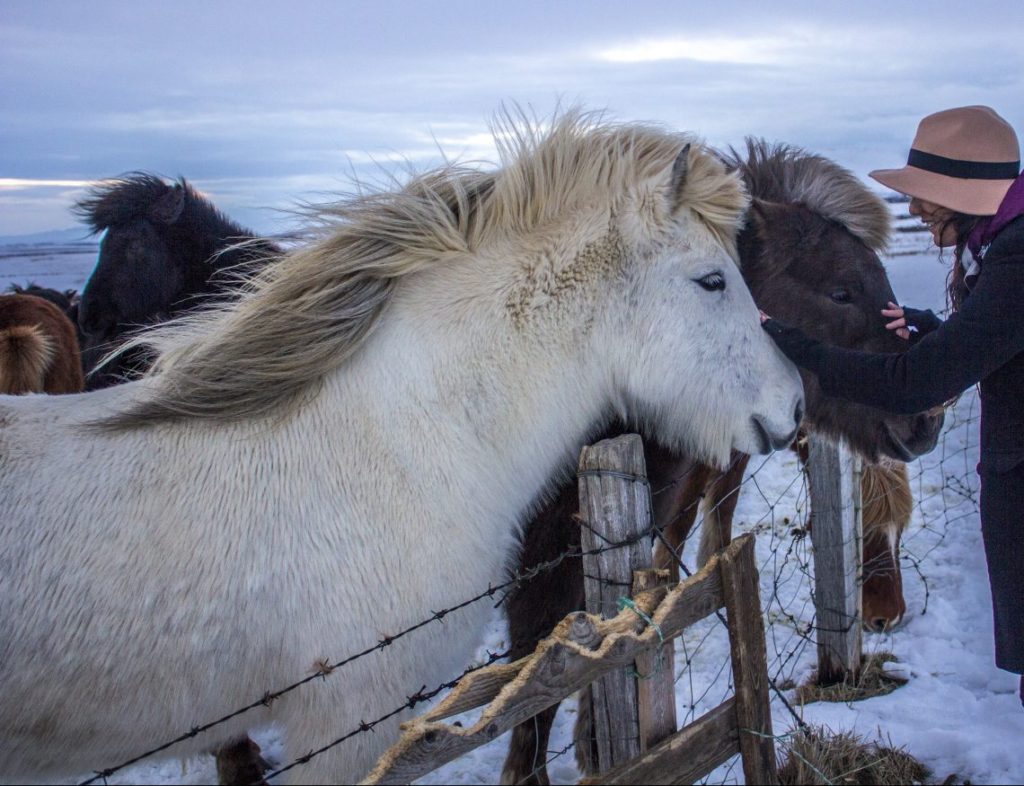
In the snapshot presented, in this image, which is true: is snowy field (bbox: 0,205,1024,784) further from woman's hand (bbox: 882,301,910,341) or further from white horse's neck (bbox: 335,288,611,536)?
woman's hand (bbox: 882,301,910,341)

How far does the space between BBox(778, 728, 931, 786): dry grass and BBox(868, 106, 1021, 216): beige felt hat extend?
1930 millimetres

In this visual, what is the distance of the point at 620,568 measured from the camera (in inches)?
78.1

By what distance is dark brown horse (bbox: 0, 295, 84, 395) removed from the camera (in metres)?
5.09

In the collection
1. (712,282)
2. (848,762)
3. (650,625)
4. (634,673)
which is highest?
(712,282)

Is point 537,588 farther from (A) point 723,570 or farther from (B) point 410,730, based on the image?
(B) point 410,730

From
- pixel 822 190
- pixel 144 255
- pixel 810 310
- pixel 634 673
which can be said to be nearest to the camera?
pixel 634 673

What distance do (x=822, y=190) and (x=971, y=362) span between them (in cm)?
110

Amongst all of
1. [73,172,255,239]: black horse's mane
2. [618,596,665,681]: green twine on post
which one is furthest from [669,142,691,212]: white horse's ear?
[73,172,255,239]: black horse's mane

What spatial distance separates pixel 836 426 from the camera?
116 inches

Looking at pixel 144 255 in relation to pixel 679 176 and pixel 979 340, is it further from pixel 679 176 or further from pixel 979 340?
pixel 979 340

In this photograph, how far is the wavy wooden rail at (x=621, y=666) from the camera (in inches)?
58.4

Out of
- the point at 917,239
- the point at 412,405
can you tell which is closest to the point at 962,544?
the point at 412,405

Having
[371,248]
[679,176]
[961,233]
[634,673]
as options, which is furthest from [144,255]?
[961,233]

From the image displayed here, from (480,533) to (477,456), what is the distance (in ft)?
0.70
